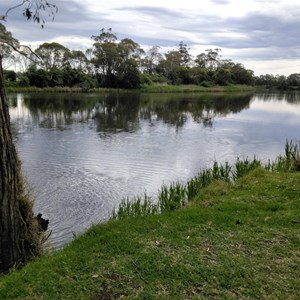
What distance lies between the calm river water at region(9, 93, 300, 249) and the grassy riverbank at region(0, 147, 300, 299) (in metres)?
2.22

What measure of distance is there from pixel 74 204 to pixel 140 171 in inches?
137

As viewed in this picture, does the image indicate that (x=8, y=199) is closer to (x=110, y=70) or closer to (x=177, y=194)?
(x=177, y=194)

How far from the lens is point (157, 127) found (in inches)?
877

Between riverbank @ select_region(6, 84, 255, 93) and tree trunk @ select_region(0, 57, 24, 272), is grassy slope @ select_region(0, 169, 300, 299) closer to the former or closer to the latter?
tree trunk @ select_region(0, 57, 24, 272)

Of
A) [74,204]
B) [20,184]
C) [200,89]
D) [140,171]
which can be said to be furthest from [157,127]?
[200,89]

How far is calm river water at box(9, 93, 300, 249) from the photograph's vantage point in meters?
8.73

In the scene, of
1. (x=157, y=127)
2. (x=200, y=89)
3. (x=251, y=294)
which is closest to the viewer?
(x=251, y=294)

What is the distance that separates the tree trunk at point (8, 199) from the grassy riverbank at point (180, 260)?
0.37 m

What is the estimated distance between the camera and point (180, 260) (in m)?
3.97

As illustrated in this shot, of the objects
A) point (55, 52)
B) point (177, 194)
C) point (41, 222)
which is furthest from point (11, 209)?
point (55, 52)

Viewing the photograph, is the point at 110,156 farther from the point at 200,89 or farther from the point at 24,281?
the point at 200,89

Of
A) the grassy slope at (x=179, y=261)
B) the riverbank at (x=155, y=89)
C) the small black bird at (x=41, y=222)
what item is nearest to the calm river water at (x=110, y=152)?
the small black bird at (x=41, y=222)

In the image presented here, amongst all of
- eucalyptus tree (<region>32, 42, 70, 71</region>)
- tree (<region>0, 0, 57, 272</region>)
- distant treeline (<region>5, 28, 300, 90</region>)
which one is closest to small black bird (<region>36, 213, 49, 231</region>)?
tree (<region>0, 0, 57, 272</region>)

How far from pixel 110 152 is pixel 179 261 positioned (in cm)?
1065
